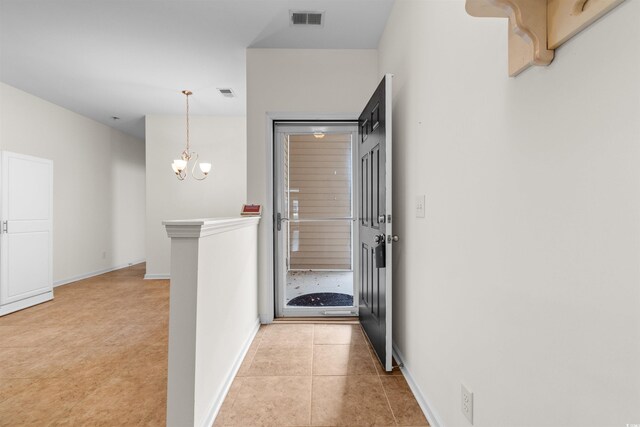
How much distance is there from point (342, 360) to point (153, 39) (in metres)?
3.28

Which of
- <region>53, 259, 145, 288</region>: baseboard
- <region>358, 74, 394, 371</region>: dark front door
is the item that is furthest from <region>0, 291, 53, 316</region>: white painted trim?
<region>358, 74, 394, 371</region>: dark front door

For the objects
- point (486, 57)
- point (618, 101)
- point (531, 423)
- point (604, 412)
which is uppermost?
point (486, 57)

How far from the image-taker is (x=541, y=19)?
791 mm

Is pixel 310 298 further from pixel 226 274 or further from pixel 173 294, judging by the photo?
pixel 173 294

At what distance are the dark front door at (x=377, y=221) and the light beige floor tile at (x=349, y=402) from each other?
247 mm

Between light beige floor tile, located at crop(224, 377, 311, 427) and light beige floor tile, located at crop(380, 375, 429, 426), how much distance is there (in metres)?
0.48

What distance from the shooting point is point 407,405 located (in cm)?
176

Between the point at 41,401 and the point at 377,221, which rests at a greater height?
the point at 377,221

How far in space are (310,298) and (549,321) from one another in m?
2.78

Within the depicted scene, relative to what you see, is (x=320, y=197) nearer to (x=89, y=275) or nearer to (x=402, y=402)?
(x=402, y=402)

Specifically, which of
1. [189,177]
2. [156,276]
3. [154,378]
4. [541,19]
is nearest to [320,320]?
[154,378]

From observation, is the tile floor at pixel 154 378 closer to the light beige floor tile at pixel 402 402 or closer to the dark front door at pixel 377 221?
the light beige floor tile at pixel 402 402

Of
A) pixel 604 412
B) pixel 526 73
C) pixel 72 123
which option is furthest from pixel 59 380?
pixel 72 123

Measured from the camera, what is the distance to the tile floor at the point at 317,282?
3408 millimetres
